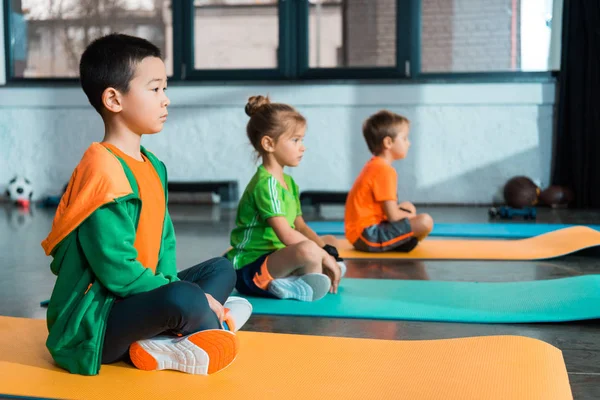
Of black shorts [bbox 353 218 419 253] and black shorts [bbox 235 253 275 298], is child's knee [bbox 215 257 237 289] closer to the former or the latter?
black shorts [bbox 235 253 275 298]

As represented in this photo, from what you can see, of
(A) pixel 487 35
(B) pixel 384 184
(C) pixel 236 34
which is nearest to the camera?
(B) pixel 384 184

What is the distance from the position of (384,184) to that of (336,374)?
5.87 ft

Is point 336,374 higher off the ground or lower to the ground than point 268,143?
lower

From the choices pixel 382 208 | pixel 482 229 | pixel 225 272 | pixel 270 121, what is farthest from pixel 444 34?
pixel 225 272

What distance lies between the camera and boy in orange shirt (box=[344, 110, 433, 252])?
3309 millimetres

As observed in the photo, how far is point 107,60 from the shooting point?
1.56 m

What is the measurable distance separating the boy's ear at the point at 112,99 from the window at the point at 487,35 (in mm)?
4440

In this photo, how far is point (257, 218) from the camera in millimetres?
2428

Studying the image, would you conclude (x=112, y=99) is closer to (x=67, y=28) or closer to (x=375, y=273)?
(x=375, y=273)

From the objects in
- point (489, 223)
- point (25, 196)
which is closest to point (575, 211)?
point (489, 223)

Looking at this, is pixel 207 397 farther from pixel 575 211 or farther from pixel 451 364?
pixel 575 211

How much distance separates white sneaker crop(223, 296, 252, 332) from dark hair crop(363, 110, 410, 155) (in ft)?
5.32

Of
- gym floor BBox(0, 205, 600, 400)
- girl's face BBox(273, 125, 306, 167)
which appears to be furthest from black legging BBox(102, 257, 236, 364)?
girl's face BBox(273, 125, 306, 167)

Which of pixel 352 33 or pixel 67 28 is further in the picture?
pixel 67 28
